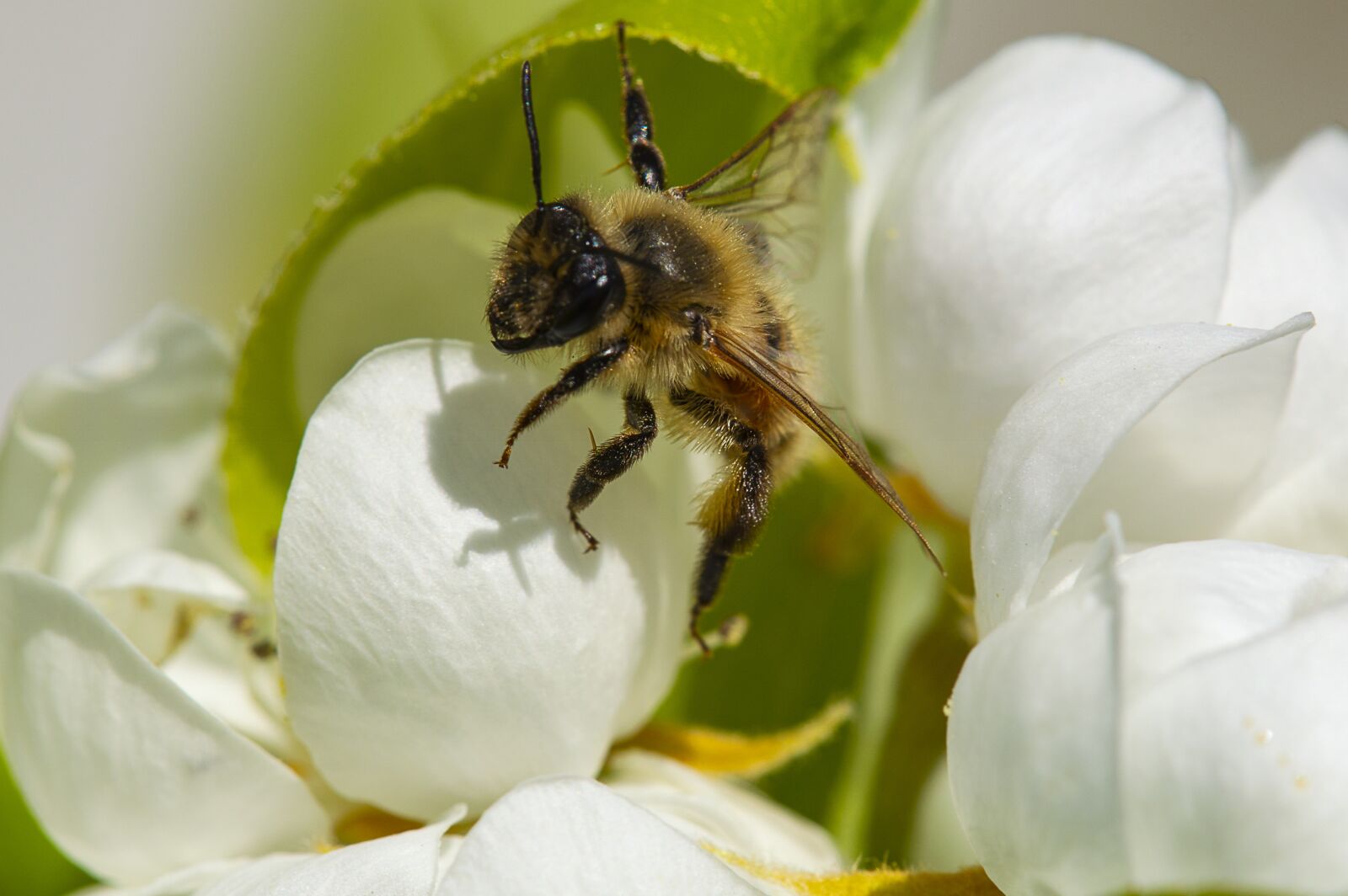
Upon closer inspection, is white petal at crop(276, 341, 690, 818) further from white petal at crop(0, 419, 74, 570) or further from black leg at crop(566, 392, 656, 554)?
white petal at crop(0, 419, 74, 570)

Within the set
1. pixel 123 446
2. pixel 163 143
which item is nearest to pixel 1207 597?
pixel 123 446

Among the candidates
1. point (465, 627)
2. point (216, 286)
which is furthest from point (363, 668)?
point (216, 286)

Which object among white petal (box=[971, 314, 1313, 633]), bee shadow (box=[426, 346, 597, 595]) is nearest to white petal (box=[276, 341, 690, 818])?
bee shadow (box=[426, 346, 597, 595])

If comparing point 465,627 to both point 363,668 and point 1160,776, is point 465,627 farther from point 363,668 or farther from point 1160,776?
point 1160,776

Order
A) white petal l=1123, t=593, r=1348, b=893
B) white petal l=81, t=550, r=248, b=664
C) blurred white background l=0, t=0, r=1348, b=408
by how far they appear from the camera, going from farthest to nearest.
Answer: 1. blurred white background l=0, t=0, r=1348, b=408
2. white petal l=81, t=550, r=248, b=664
3. white petal l=1123, t=593, r=1348, b=893

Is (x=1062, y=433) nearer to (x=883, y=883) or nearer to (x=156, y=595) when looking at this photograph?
(x=883, y=883)

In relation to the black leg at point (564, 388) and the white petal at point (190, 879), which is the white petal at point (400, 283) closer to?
the black leg at point (564, 388)
